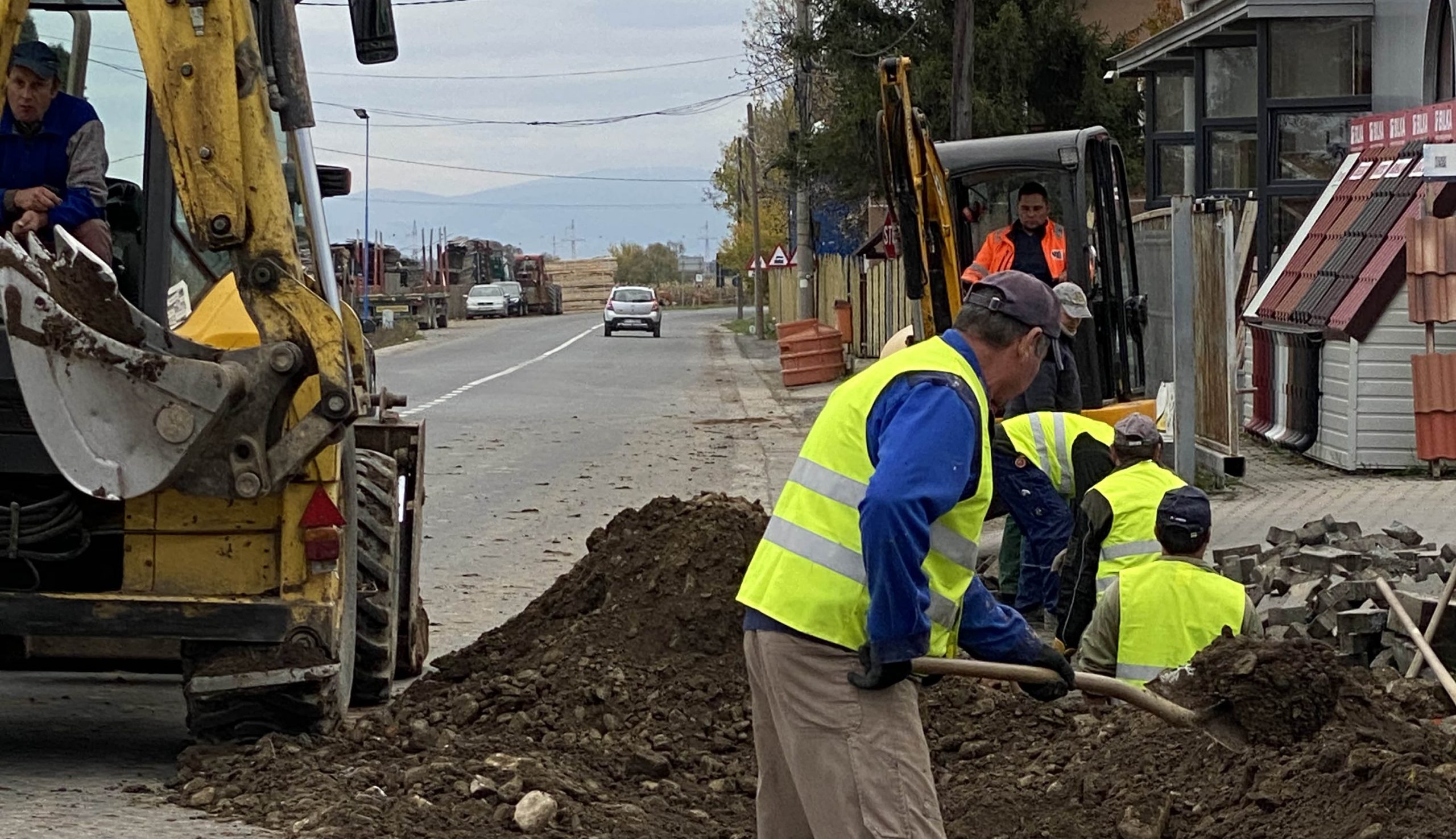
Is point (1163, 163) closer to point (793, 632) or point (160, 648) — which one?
point (160, 648)

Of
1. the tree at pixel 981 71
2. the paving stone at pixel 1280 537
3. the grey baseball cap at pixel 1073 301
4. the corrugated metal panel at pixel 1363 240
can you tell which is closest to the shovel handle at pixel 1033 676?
the grey baseball cap at pixel 1073 301

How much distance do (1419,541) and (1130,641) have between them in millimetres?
3981

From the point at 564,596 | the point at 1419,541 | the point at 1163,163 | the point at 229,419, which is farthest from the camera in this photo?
the point at 1163,163

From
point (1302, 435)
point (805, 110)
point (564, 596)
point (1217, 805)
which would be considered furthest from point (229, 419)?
point (805, 110)

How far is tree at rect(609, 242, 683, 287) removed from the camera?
14612 centimetres

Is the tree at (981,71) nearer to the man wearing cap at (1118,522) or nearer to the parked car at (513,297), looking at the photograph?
the man wearing cap at (1118,522)

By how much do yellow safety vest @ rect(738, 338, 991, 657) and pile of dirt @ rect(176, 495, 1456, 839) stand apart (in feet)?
5.37

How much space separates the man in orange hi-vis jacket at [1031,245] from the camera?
11.1 meters

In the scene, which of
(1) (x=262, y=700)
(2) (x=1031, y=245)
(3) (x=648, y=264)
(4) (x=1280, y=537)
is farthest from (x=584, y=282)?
(1) (x=262, y=700)

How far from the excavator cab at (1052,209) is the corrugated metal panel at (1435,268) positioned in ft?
9.07

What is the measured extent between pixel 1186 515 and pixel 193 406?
318 centimetres

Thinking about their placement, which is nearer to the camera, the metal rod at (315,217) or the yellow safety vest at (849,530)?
the yellow safety vest at (849,530)

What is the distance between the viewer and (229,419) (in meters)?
6.16

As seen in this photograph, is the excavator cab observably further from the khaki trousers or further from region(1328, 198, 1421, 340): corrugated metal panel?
the khaki trousers
